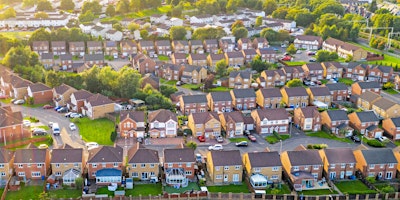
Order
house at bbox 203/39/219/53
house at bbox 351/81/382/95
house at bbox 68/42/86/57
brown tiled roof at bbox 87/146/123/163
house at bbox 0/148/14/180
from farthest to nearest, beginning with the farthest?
1. house at bbox 203/39/219/53
2. house at bbox 68/42/86/57
3. house at bbox 351/81/382/95
4. brown tiled roof at bbox 87/146/123/163
5. house at bbox 0/148/14/180

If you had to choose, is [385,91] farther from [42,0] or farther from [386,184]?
[42,0]

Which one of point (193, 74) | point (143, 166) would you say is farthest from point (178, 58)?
point (143, 166)

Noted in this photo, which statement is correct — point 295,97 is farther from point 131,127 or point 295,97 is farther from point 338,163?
point 131,127

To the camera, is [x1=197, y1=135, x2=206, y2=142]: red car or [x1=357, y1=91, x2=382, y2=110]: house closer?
[x1=197, y1=135, x2=206, y2=142]: red car

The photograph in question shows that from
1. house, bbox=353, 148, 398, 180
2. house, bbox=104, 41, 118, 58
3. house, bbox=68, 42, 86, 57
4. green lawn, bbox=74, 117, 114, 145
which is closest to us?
house, bbox=353, 148, 398, 180

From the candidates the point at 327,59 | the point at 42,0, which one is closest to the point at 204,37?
the point at 327,59

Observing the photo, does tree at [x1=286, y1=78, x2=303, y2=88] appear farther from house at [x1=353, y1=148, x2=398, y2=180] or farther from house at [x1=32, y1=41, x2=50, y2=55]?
house at [x1=32, y1=41, x2=50, y2=55]

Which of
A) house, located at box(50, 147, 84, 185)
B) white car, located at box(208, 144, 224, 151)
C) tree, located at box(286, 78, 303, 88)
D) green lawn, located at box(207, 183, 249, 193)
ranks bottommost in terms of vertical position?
green lawn, located at box(207, 183, 249, 193)

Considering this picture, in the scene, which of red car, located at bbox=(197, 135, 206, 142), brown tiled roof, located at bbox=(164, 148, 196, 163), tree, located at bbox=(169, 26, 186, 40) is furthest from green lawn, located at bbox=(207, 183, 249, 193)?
tree, located at bbox=(169, 26, 186, 40)
